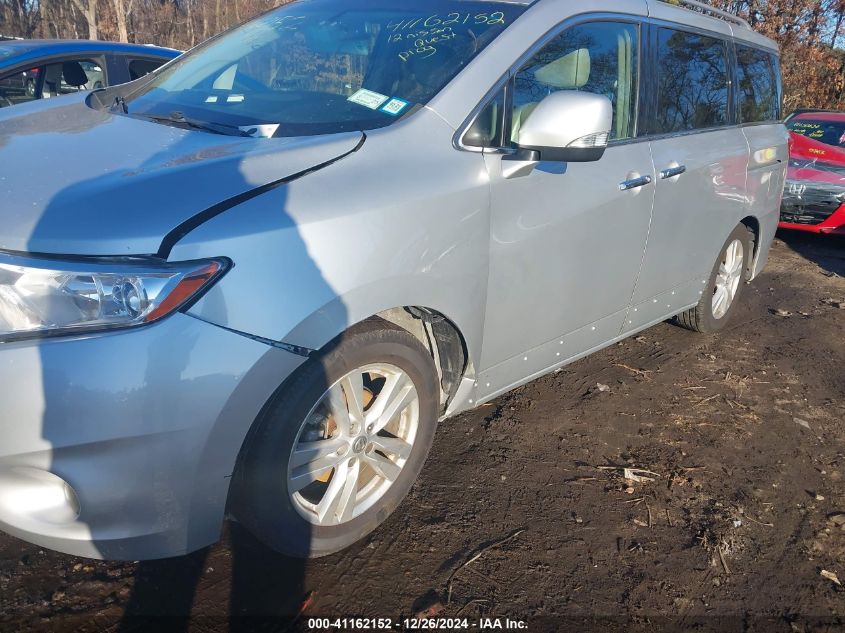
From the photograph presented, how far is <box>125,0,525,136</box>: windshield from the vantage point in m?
2.45

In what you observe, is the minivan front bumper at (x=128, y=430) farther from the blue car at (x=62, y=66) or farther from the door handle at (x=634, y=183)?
the blue car at (x=62, y=66)

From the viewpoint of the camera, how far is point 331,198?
1.97m

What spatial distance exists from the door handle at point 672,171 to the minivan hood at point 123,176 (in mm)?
1719

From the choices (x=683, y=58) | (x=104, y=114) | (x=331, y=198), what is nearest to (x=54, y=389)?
(x=331, y=198)

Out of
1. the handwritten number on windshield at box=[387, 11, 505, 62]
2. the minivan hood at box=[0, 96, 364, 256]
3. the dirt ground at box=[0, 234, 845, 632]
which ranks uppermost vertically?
the handwritten number on windshield at box=[387, 11, 505, 62]

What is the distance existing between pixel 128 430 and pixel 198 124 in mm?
1191

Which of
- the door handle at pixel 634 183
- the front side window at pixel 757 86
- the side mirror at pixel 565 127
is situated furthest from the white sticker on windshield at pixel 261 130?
the front side window at pixel 757 86

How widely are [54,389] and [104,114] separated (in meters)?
1.39

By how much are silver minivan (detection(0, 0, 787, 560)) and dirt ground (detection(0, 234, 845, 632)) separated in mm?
244

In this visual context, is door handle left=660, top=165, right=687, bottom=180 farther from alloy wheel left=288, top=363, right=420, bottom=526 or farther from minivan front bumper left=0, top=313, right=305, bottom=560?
minivan front bumper left=0, top=313, right=305, bottom=560

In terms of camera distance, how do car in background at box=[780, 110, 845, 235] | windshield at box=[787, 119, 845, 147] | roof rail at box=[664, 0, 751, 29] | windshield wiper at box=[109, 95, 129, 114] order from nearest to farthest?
windshield wiper at box=[109, 95, 129, 114], roof rail at box=[664, 0, 751, 29], car in background at box=[780, 110, 845, 235], windshield at box=[787, 119, 845, 147]

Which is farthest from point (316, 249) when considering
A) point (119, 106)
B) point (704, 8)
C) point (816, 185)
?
point (816, 185)

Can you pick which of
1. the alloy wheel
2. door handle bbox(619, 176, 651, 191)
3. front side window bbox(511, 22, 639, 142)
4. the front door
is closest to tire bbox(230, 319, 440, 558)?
the alloy wheel

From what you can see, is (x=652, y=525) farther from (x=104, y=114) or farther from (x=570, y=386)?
(x=104, y=114)
